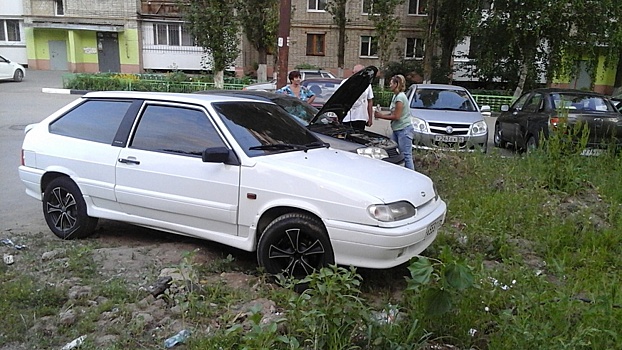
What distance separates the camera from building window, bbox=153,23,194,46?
3466 centimetres

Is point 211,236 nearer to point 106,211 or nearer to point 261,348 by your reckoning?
point 106,211

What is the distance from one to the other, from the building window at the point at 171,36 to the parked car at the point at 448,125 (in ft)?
89.1

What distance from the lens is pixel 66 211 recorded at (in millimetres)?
5383

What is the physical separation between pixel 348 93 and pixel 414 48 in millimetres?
28369

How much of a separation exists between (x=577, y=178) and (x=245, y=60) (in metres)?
30.0

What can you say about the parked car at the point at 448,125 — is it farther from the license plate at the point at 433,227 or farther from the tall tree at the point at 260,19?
the tall tree at the point at 260,19

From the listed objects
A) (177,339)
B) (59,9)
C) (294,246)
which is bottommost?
(177,339)

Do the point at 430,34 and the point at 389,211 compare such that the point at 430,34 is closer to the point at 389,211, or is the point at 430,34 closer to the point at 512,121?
the point at 512,121

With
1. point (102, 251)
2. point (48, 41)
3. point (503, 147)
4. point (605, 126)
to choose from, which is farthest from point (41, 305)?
point (48, 41)

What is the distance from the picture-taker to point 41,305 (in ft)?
12.3

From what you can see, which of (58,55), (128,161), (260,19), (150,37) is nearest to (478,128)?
(128,161)

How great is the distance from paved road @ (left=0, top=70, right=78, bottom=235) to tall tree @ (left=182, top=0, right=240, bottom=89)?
5.91 m

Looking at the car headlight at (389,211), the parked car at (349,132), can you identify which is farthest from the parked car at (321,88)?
the car headlight at (389,211)

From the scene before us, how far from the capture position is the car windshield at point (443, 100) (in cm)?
1120
